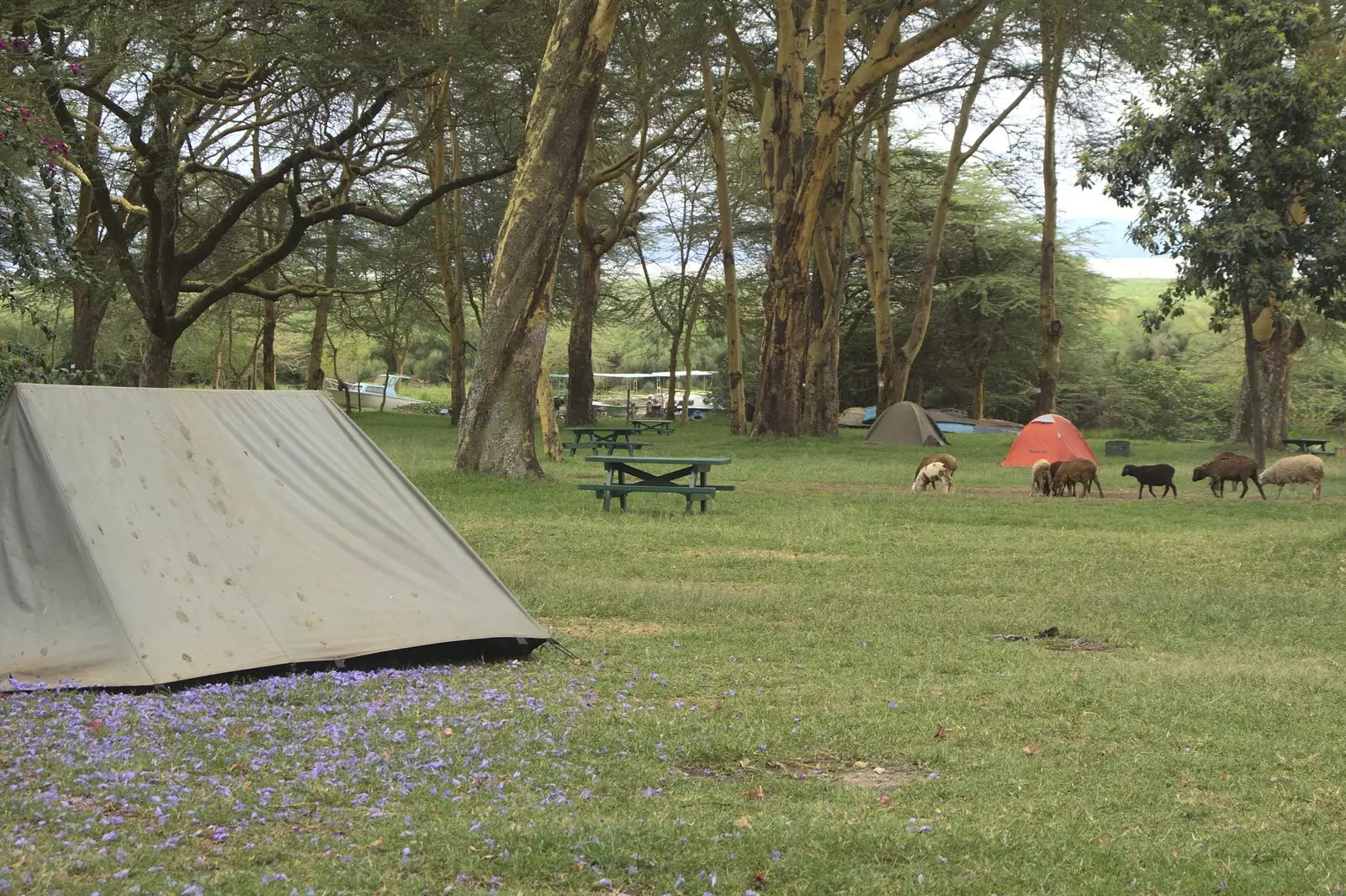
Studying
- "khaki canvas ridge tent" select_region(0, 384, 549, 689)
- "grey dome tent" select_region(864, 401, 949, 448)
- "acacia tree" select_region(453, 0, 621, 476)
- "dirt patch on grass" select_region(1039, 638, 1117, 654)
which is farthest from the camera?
"grey dome tent" select_region(864, 401, 949, 448)

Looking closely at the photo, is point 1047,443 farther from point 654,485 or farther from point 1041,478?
point 654,485

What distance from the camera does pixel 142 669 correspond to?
19.3 feet

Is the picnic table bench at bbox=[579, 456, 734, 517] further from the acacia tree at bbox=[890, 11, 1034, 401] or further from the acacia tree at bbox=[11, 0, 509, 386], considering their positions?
the acacia tree at bbox=[890, 11, 1034, 401]

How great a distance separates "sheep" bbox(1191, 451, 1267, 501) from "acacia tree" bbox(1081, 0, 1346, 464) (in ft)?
5.64

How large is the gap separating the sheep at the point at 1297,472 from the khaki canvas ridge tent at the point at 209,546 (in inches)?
543

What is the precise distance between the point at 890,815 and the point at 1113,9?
20.2m

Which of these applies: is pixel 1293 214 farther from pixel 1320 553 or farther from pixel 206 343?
pixel 206 343

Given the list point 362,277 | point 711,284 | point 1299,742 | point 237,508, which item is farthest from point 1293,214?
point 711,284

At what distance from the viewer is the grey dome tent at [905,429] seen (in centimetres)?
3062

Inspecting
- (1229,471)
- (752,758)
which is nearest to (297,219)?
(1229,471)

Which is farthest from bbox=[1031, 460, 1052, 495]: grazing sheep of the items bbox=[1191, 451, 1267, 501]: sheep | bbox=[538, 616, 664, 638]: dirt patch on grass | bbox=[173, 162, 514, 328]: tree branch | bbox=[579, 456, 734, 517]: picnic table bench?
bbox=[538, 616, 664, 638]: dirt patch on grass

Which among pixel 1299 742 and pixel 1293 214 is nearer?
pixel 1299 742

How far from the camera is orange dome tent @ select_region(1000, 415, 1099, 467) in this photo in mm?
23031

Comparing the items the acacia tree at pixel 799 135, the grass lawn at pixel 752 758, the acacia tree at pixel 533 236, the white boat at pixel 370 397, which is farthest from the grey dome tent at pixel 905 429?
the white boat at pixel 370 397
